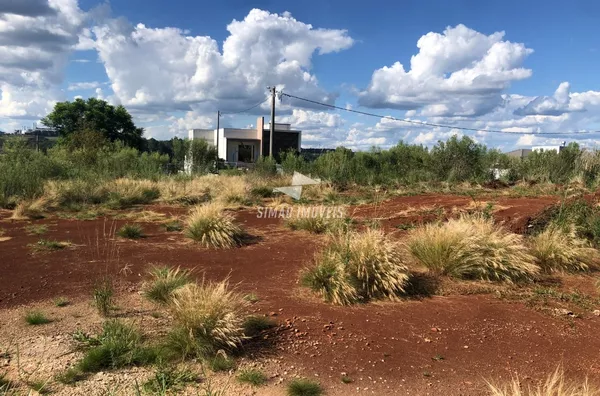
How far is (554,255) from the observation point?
745 centimetres

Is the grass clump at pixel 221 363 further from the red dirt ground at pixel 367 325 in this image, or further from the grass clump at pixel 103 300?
the grass clump at pixel 103 300

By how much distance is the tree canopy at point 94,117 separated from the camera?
159 ft

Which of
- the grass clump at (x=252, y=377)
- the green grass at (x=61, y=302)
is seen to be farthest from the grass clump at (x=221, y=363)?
the green grass at (x=61, y=302)

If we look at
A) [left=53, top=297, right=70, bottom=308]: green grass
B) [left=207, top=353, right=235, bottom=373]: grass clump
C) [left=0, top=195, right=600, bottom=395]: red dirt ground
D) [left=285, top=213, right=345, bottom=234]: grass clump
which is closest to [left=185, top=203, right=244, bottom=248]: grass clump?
[left=0, top=195, right=600, bottom=395]: red dirt ground

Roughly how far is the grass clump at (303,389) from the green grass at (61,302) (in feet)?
10.5

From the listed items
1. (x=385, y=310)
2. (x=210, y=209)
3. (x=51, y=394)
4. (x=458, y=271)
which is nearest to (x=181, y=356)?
(x=51, y=394)

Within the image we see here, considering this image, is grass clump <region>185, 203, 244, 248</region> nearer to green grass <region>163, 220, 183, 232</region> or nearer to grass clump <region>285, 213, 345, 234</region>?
green grass <region>163, 220, 183, 232</region>

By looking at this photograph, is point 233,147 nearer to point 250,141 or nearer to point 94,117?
point 250,141

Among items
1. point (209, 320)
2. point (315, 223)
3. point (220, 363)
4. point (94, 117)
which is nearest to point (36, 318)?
point (209, 320)

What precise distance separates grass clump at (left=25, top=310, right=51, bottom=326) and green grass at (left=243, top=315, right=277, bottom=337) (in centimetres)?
214

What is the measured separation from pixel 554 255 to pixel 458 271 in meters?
2.01

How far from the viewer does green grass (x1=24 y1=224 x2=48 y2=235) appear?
9672 mm

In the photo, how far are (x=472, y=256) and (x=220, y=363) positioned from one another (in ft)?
13.9

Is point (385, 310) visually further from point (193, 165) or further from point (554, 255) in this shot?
point (193, 165)
